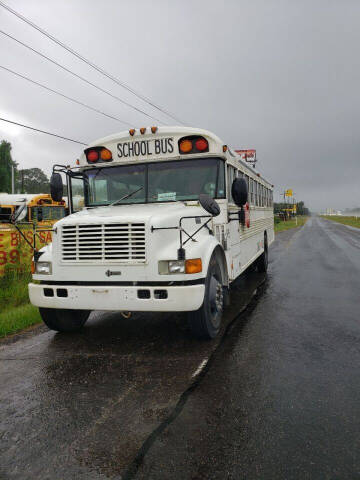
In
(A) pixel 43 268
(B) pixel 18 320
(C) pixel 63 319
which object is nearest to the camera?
(A) pixel 43 268

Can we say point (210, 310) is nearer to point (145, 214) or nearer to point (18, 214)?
point (145, 214)

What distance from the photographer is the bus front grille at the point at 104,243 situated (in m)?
3.80

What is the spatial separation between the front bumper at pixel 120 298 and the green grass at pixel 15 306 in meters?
1.46

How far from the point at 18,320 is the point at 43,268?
1817 millimetres

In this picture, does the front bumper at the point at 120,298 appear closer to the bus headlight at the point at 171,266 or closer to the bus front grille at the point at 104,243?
the bus headlight at the point at 171,266

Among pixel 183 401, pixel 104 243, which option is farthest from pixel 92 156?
pixel 183 401

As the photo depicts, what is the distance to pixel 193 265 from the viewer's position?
3.75 meters

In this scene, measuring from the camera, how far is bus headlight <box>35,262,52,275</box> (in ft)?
13.5

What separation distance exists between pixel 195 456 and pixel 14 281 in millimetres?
6496

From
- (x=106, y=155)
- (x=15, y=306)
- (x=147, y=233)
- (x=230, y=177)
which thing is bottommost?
(x=15, y=306)

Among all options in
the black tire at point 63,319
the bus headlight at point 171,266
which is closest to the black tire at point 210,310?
the bus headlight at point 171,266

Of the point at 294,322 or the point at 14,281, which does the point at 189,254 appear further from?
the point at 14,281

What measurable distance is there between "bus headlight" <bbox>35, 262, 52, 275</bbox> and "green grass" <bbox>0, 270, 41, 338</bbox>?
1433 millimetres

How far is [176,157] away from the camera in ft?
15.9
